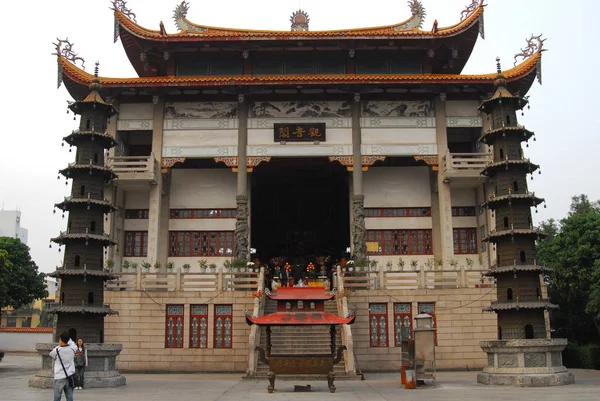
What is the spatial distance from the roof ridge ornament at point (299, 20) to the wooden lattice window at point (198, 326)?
16.5 m

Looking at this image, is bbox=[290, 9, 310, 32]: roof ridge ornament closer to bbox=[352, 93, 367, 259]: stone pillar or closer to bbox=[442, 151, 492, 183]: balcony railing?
bbox=[352, 93, 367, 259]: stone pillar

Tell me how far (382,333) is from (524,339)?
22.3ft

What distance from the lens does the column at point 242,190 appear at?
26703 millimetres

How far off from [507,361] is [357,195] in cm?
1172

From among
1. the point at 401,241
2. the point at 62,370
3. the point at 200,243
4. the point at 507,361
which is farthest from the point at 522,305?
the point at 200,243

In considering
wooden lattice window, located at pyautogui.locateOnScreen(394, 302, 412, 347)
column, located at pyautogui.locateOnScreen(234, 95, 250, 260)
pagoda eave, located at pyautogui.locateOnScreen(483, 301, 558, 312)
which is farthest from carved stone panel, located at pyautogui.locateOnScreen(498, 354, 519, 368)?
column, located at pyautogui.locateOnScreen(234, 95, 250, 260)

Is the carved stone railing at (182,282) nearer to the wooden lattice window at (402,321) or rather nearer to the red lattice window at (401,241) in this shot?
the wooden lattice window at (402,321)

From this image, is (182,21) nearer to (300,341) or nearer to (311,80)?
(311,80)

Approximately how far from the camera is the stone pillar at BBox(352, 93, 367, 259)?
26797 millimetres

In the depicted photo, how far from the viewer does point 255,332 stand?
67.1 ft

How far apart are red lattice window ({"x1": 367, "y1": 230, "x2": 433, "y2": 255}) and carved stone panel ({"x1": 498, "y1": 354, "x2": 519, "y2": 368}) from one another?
1161 cm

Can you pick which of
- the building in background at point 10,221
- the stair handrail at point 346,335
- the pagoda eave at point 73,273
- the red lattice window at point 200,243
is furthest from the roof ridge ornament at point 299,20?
the building in background at point 10,221

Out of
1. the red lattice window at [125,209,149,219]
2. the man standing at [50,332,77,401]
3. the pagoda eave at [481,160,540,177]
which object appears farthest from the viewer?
the red lattice window at [125,209,149,219]

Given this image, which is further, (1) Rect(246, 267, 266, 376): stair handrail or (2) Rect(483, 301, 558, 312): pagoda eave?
(1) Rect(246, 267, 266, 376): stair handrail
